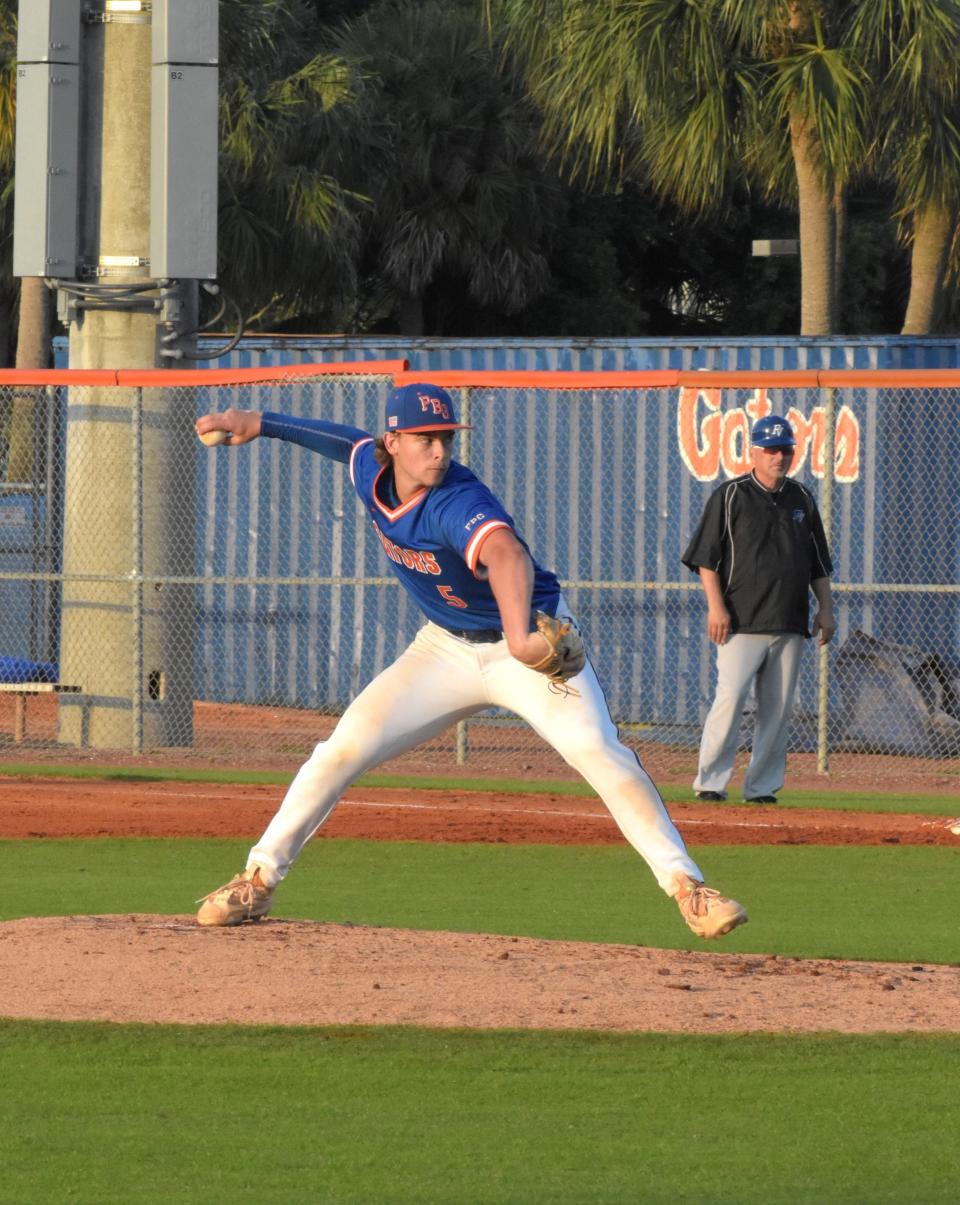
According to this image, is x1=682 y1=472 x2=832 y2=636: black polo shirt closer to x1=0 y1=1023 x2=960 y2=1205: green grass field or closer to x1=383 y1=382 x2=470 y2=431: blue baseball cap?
x1=383 y1=382 x2=470 y2=431: blue baseball cap

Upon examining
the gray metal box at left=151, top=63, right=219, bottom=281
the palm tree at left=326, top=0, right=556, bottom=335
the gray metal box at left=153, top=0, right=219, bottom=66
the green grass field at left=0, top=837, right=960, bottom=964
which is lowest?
the green grass field at left=0, top=837, right=960, bottom=964

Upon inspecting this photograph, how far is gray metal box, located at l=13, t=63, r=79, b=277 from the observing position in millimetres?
15344

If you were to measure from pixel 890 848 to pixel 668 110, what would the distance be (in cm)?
1077

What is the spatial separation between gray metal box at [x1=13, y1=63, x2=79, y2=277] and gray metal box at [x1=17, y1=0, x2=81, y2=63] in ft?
0.25

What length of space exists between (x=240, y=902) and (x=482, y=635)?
1.21m

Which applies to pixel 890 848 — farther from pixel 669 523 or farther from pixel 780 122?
pixel 780 122

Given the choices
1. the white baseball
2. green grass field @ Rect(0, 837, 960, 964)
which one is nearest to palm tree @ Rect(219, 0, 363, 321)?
green grass field @ Rect(0, 837, 960, 964)

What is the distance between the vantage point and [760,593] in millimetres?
12445

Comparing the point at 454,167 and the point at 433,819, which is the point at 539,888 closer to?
the point at 433,819

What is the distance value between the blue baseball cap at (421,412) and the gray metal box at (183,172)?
340 inches

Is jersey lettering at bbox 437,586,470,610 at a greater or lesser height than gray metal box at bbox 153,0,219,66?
lesser

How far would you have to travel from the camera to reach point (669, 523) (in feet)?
58.9

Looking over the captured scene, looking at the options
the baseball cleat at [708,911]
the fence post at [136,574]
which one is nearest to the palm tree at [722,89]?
the fence post at [136,574]

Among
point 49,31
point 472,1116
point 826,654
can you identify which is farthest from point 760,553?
point 472,1116
